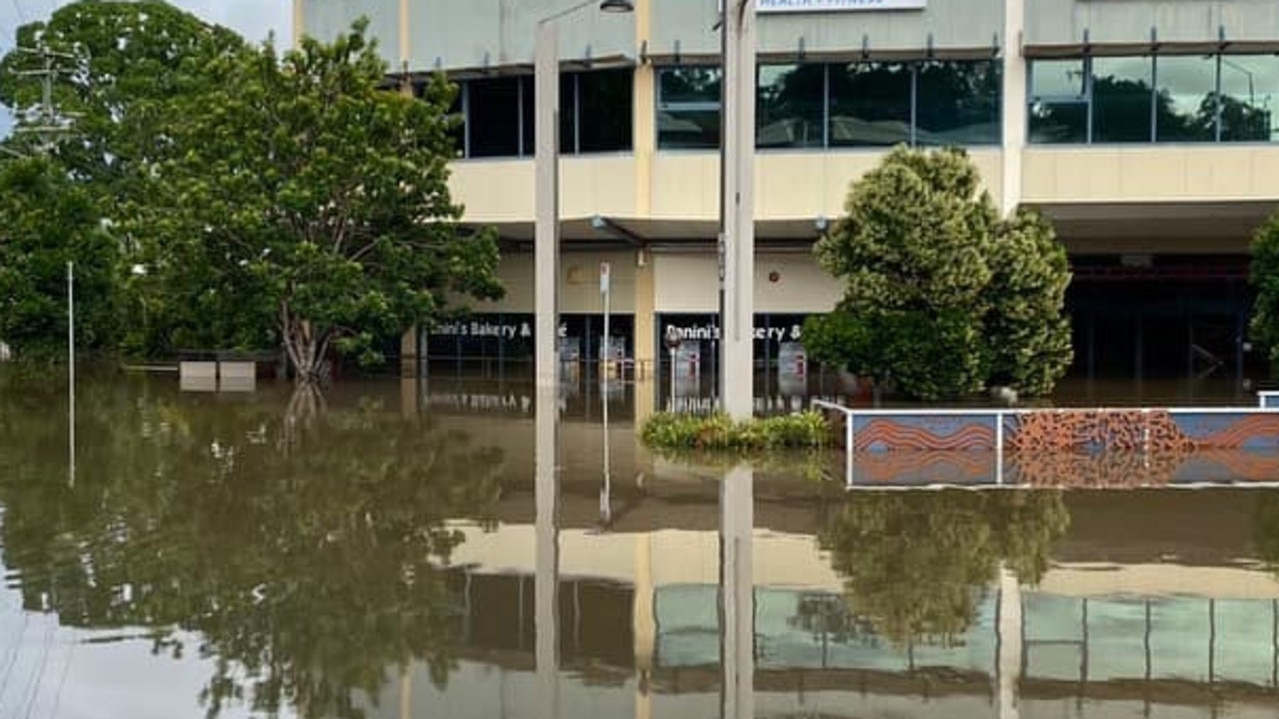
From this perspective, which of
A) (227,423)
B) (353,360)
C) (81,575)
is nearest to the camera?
(81,575)

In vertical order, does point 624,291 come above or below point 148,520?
above

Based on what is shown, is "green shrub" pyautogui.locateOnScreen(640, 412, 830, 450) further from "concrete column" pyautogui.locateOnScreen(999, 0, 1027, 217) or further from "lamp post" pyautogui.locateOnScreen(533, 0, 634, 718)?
"concrete column" pyautogui.locateOnScreen(999, 0, 1027, 217)

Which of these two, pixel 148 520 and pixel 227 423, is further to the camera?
pixel 227 423

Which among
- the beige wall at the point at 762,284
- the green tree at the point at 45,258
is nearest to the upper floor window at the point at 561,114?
the beige wall at the point at 762,284

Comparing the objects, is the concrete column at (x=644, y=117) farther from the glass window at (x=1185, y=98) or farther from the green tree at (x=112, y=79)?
the green tree at (x=112, y=79)

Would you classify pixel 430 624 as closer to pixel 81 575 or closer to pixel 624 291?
pixel 81 575

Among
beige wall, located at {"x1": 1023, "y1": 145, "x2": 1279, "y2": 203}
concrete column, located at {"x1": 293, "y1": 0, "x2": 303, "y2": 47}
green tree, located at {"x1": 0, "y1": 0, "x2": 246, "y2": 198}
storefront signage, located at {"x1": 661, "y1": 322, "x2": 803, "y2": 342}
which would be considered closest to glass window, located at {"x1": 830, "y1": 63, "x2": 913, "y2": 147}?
beige wall, located at {"x1": 1023, "y1": 145, "x2": 1279, "y2": 203}

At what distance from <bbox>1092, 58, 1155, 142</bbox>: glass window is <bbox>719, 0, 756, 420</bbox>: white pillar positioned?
16730 millimetres

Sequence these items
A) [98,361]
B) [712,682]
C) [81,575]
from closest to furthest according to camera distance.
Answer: [712,682] < [81,575] < [98,361]

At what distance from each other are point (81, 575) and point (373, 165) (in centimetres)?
2090

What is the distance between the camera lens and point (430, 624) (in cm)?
836

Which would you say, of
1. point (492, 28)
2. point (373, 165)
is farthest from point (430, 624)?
point (492, 28)

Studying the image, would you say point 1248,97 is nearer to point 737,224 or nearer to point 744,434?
point 737,224

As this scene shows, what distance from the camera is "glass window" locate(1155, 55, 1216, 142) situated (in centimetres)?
3216
